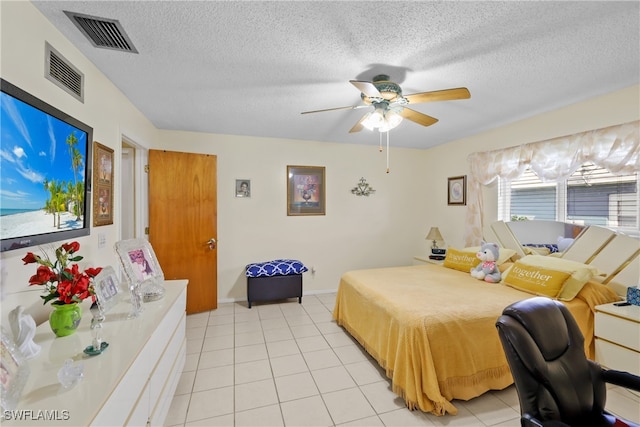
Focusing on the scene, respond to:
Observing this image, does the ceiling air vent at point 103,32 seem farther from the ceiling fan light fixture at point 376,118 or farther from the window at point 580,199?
the window at point 580,199

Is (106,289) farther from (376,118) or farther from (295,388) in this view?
(376,118)

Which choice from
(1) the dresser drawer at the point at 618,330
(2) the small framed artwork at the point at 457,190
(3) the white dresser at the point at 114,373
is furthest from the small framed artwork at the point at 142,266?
(2) the small framed artwork at the point at 457,190

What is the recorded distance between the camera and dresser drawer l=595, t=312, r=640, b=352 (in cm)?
197

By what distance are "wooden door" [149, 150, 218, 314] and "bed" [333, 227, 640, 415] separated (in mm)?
2178

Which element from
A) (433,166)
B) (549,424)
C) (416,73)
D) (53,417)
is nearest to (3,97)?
(53,417)

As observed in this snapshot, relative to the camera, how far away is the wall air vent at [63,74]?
Result: 5.05 ft

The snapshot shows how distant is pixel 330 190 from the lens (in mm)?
4480

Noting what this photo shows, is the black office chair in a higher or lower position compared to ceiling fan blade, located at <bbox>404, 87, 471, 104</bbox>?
lower

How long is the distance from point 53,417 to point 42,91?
1592mm

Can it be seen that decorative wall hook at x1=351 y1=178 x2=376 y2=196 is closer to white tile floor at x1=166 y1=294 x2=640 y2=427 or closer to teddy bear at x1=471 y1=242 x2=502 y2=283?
teddy bear at x1=471 y1=242 x2=502 y2=283

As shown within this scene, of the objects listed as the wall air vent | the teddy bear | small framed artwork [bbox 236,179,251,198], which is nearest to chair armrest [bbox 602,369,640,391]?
the teddy bear

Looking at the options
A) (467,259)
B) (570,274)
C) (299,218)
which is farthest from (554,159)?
(299,218)

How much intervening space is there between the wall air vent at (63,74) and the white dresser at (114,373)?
4.46 feet

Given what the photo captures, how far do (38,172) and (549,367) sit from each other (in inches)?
104
